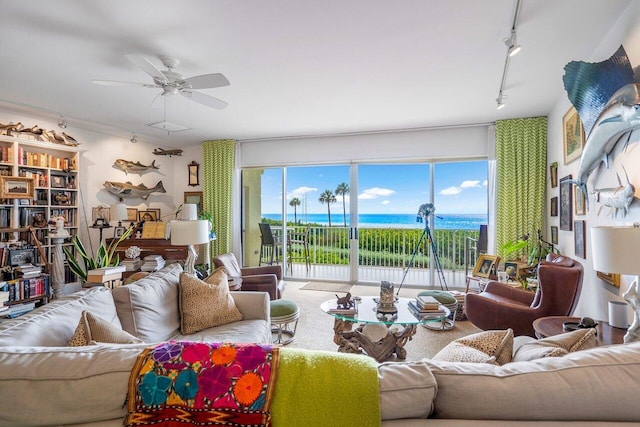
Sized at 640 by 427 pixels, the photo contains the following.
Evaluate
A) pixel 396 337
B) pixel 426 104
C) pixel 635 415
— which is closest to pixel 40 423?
pixel 635 415

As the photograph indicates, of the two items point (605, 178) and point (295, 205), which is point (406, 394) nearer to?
point (605, 178)

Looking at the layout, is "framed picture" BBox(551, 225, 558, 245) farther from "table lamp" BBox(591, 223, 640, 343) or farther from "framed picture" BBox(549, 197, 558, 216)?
"table lamp" BBox(591, 223, 640, 343)

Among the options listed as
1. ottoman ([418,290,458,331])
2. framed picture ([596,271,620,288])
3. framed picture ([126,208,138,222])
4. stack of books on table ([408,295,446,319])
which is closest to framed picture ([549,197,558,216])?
framed picture ([596,271,620,288])

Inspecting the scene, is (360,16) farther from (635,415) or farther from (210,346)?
(635,415)

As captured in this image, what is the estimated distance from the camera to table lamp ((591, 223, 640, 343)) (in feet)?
4.33

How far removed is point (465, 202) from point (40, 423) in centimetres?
553

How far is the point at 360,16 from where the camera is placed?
6.48 feet

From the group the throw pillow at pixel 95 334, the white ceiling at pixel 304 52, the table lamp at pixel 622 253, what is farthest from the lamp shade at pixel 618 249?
the throw pillow at pixel 95 334

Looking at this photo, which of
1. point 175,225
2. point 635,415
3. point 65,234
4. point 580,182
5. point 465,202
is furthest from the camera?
point 465,202

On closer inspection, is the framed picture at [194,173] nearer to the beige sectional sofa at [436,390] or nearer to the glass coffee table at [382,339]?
the glass coffee table at [382,339]

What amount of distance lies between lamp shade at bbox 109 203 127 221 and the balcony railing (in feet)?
7.97

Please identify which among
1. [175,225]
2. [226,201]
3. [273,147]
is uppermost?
[273,147]

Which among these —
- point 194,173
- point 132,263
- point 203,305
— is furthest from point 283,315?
point 194,173

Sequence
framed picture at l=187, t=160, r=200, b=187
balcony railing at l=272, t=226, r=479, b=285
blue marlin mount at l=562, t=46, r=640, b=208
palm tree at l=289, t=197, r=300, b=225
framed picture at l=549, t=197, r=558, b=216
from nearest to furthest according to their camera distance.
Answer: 1. blue marlin mount at l=562, t=46, r=640, b=208
2. framed picture at l=549, t=197, r=558, b=216
3. balcony railing at l=272, t=226, r=479, b=285
4. framed picture at l=187, t=160, r=200, b=187
5. palm tree at l=289, t=197, r=300, b=225
